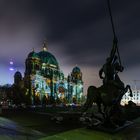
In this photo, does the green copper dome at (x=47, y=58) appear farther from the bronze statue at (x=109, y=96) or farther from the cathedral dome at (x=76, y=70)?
the bronze statue at (x=109, y=96)

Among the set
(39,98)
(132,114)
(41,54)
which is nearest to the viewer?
(132,114)

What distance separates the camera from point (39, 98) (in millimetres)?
129125

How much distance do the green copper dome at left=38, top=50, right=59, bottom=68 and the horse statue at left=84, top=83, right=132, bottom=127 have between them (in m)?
132

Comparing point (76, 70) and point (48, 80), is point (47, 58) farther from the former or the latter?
point (76, 70)

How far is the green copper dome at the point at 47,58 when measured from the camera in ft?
473

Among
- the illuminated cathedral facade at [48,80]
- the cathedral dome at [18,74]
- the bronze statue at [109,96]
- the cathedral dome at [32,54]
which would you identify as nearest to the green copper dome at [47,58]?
the illuminated cathedral facade at [48,80]

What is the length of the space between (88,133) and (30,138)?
611 cm

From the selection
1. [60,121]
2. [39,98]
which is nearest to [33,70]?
[39,98]

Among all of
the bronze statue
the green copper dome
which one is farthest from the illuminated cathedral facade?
the bronze statue

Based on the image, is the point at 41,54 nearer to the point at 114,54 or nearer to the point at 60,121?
the point at 60,121

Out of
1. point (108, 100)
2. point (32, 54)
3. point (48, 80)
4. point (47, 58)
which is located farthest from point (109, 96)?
point (48, 80)

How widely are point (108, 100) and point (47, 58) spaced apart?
446 feet

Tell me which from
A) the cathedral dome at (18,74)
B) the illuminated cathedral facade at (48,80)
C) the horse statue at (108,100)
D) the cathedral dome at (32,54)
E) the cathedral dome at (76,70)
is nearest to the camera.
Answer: the horse statue at (108,100)

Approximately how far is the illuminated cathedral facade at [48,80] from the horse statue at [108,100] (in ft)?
345
